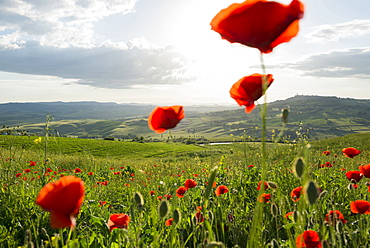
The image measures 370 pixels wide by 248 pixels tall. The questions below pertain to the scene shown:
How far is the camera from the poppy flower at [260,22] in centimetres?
107

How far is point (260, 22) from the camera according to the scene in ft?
3.62

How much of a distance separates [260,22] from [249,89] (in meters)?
0.39

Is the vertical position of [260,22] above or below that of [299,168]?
above

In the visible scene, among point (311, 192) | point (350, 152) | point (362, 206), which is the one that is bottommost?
point (362, 206)

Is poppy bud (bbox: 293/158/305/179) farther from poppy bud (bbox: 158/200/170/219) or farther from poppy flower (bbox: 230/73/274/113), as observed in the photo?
poppy bud (bbox: 158/200/170/219)

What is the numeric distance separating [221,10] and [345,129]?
636 feet

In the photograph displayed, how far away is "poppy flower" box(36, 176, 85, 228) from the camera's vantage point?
96 centimetres

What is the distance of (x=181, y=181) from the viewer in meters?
5.23

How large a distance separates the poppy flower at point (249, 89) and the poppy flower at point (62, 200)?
90 cm

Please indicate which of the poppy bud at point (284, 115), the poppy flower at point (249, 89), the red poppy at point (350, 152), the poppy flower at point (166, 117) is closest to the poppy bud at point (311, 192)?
the poppy bud at point (284, 115)

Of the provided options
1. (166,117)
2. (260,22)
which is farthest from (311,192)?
(166,117)

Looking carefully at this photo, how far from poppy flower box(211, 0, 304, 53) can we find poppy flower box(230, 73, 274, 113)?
242mm

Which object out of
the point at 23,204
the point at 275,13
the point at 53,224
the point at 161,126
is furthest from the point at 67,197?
the point at 23,204

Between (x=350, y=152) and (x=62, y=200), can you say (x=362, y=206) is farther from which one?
(x=62, y=200)
